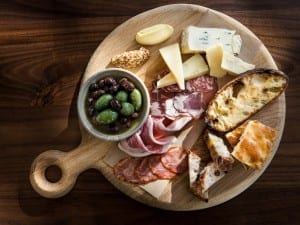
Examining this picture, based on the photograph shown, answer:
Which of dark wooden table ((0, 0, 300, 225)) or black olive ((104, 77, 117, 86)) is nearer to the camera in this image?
black olive ((104, 77, 117, 86))

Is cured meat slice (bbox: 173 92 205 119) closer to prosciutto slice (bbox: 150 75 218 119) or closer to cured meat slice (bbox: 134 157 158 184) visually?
prosciutto slice (bbox: 150 75 218 119)

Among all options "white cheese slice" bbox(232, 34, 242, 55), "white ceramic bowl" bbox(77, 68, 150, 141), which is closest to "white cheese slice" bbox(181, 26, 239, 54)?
"white cheese slice" bbox(232, 34, 242, 55)

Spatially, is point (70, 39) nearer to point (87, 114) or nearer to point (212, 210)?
point (87, 114)

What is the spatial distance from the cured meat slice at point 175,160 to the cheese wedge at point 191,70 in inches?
6.2

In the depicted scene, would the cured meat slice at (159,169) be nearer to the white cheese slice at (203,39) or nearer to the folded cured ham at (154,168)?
the folded cured ham at (154,168)

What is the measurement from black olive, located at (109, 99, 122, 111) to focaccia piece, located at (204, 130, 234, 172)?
215 mm

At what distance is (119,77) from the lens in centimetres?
130

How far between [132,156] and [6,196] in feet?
1.14

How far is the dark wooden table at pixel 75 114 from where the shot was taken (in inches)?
55.6

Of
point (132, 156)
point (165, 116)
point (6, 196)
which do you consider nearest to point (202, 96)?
point (165, 116)

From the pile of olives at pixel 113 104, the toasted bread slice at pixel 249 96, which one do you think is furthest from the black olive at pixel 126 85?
the toasted bread slice at pixel 249 96

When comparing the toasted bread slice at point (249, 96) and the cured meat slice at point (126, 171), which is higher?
the toasted bread slice at point (249, 96)

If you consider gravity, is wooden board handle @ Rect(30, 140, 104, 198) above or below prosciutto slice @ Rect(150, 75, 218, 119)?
below

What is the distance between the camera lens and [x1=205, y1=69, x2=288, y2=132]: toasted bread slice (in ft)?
4.35
